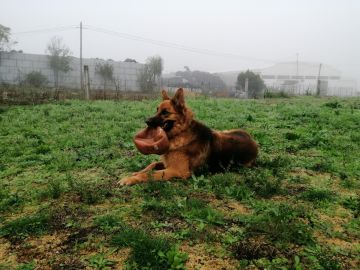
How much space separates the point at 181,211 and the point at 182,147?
133 cm

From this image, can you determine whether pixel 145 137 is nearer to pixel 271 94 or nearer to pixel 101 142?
pixel 101 142

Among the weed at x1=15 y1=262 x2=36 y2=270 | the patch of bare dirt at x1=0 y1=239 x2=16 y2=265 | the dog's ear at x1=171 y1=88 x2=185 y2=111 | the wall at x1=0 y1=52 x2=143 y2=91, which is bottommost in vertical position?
the patch of bare dirt at x1=0 y1=239 x2=16 y2=265

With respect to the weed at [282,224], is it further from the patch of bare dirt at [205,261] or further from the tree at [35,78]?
the tree at [35,78]

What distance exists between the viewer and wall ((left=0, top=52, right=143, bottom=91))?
41.2m

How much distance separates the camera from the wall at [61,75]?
135 feet

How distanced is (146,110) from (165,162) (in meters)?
7.68

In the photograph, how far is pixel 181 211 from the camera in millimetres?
4164

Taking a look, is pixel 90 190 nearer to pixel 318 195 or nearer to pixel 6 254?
pixel 6 254

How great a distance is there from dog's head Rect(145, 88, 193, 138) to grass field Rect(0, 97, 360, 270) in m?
0.75

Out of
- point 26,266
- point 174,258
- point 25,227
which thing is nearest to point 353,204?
point 174,258

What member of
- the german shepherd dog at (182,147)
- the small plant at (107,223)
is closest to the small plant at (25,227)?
the small plant at (107,223)

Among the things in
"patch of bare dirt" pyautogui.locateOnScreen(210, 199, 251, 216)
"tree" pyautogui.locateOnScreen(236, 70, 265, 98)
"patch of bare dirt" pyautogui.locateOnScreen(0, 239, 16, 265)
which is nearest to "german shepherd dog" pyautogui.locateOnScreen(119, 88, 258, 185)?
"patch of bare dirt" pyautogui.locateOnScreen(210, 199, 251, 216)

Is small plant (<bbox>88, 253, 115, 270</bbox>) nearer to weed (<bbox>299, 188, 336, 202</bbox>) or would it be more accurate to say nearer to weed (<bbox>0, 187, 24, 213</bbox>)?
weed (<bbox>0, 187, 24, 213</bbox>)

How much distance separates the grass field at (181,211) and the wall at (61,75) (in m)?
31.9
